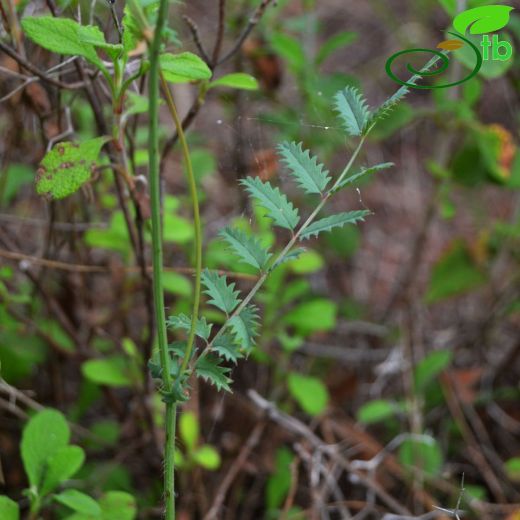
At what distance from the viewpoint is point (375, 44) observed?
3.08 m

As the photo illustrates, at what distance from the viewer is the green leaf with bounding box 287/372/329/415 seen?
1.49m

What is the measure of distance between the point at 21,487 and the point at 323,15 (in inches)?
91.6

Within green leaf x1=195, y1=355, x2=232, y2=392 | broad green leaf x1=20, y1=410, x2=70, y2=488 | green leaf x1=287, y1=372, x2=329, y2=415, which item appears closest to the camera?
green leaf x1=195, y1=355, x2=232, y2=392

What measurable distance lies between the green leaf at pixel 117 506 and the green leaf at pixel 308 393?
52 centimetres

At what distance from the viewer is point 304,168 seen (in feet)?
2.81

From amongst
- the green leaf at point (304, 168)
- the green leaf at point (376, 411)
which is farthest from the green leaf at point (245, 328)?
the green leaf at point (376, 411)

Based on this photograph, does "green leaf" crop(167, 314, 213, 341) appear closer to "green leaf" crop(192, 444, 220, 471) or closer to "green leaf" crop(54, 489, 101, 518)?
"green leaf" crop(54, 489, 101, 518)

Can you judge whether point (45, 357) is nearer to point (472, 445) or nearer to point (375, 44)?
point (472, 445)

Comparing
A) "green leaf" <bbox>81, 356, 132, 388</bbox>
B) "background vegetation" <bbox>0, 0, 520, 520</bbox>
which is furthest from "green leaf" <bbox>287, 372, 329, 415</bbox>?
"green leaf" <bbox>81, 356, 132, 388</bbox>

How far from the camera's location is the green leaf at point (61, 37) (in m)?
0.88

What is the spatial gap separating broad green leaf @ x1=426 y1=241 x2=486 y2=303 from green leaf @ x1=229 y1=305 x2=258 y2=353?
1.23 m

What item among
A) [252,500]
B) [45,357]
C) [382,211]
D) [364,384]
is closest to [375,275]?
[382,211]

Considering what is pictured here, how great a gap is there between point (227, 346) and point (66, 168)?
1.06 ft

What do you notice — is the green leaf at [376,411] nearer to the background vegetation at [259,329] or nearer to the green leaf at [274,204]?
the background vegetation at [259,329]
